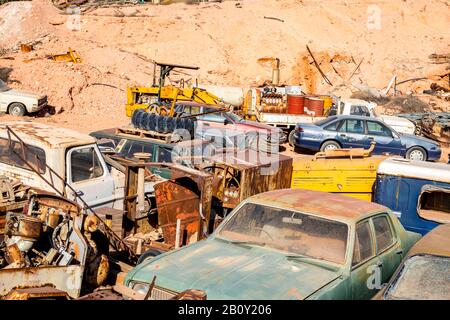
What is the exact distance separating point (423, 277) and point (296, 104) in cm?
1600

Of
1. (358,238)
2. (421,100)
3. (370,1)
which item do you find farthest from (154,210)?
(370,1)

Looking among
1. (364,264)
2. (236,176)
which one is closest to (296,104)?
(236,176)

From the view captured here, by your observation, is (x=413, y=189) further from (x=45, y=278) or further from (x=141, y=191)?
(x=45, y=278)

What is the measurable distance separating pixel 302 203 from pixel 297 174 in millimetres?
4560

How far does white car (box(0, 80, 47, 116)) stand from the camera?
20453mm

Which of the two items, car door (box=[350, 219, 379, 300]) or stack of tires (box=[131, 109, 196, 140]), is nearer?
car door (box=[350, 219, 379, 300])

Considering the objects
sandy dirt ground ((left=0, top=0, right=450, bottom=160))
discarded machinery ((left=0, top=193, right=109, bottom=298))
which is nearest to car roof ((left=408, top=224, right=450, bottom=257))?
discarded machinery ((left=0, top=193, right=109, bottom=298))

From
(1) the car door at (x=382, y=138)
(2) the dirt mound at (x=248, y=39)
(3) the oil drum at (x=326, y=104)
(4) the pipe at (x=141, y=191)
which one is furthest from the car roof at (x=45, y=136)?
(2) the dirt mound at (x=248, y=39)

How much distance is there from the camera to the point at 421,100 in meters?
28.3

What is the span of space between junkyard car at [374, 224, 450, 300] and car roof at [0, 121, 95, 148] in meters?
4.70

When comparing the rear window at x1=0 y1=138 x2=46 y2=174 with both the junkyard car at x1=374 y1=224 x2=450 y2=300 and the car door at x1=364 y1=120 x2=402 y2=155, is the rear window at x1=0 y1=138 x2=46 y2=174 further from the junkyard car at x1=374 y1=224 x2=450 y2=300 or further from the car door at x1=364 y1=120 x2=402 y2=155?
the car door at x1=364 y1=120 x2=402 y2=155

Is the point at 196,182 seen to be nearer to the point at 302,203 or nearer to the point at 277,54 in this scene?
the point at 302,203

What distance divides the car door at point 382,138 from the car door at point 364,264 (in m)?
10.8

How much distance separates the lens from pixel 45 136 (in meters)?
7.72
